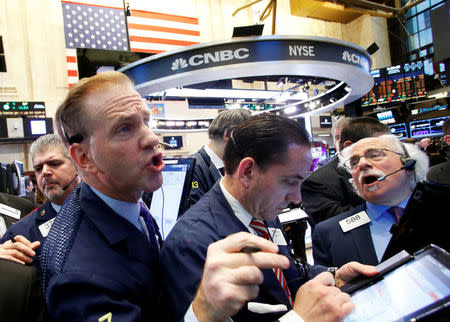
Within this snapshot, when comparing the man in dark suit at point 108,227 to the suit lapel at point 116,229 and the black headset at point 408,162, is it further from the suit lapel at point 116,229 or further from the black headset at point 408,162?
the black headset at point 408,162

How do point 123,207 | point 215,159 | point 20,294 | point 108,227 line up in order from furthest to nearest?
1. point 215,159
2. point 123,207
3. point 108,227
4. point 20,294

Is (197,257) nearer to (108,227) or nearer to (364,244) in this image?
(108,227)

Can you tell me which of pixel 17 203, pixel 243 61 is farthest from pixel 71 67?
pixel 243 61

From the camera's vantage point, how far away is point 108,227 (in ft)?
3.11

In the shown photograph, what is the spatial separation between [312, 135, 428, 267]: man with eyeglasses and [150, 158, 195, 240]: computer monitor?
801 millimetres

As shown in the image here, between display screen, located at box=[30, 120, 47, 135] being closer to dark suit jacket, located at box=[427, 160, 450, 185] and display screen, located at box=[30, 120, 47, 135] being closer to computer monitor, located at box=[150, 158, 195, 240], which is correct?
computer monitor, located at box=[150, 158, 195, 240]

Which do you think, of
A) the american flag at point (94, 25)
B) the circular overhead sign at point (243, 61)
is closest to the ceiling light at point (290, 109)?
the circular overhead sign at point (243, 61)

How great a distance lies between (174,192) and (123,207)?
3.20 feet

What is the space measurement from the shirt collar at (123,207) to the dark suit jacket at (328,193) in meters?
1.63

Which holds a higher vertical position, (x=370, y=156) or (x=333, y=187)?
(x=370, y=156)

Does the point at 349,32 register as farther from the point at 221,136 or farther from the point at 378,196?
the point at 378,196

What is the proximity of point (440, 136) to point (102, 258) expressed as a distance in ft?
34.8

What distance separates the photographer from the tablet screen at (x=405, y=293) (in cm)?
68

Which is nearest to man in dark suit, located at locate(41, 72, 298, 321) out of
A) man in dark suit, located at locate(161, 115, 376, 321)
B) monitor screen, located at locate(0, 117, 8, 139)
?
man in dark suit, located at locate(161, 115, 376, 321)
